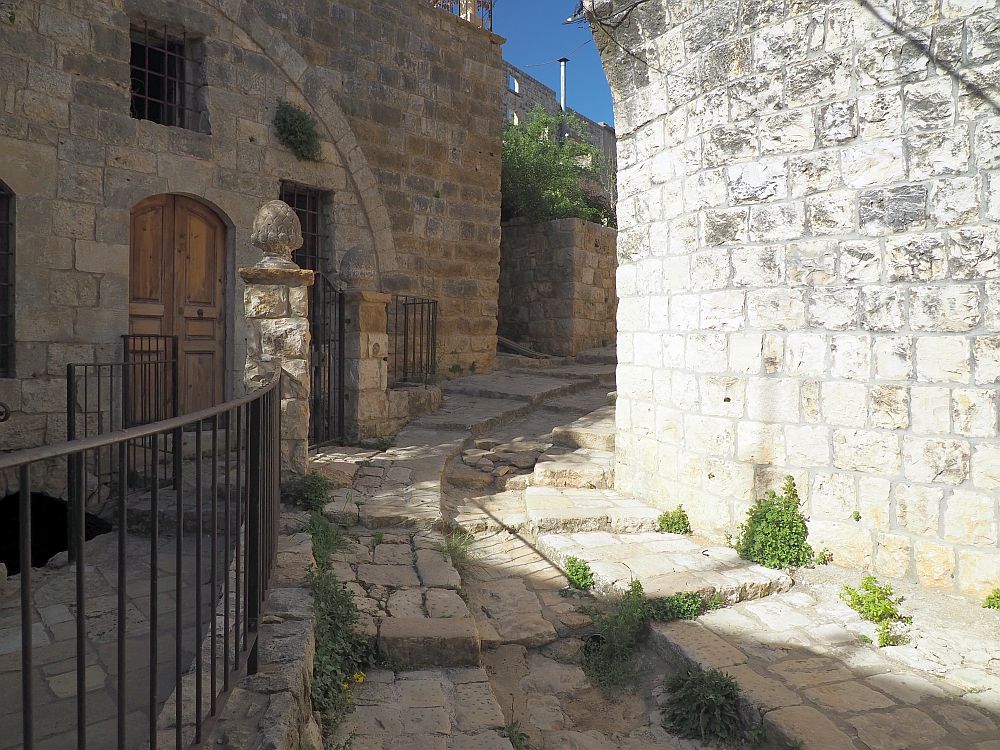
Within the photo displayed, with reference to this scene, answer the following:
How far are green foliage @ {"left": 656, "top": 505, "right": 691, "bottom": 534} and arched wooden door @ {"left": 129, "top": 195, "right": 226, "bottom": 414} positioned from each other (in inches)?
191

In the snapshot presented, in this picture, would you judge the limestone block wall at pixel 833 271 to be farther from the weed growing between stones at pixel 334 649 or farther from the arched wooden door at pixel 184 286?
the arched wooden door at pixel 184 286

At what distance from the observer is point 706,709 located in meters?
3.05

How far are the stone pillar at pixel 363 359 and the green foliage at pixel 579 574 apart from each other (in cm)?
295

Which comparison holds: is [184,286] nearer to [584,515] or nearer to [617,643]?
[584,515]

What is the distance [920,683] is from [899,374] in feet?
5.56

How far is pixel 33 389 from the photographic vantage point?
20.3 ft

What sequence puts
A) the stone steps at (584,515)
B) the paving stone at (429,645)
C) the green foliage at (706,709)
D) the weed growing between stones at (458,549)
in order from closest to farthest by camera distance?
the green foliage at (706,709), the paving stone at (429,645), the weed growing between stones at (458,549), the stone steps at (584,515)

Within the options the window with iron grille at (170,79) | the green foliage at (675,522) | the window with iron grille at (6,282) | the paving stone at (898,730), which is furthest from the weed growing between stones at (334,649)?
the window with iron grille at (170,79)

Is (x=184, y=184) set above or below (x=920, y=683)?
above

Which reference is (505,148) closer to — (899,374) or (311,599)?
(899,374)

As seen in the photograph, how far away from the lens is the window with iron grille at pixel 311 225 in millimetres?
8492

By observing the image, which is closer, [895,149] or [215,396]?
[895,149]

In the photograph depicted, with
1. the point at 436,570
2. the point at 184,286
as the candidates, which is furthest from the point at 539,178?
the point at 436,570

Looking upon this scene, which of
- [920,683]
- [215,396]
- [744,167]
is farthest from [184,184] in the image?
[920,683]
